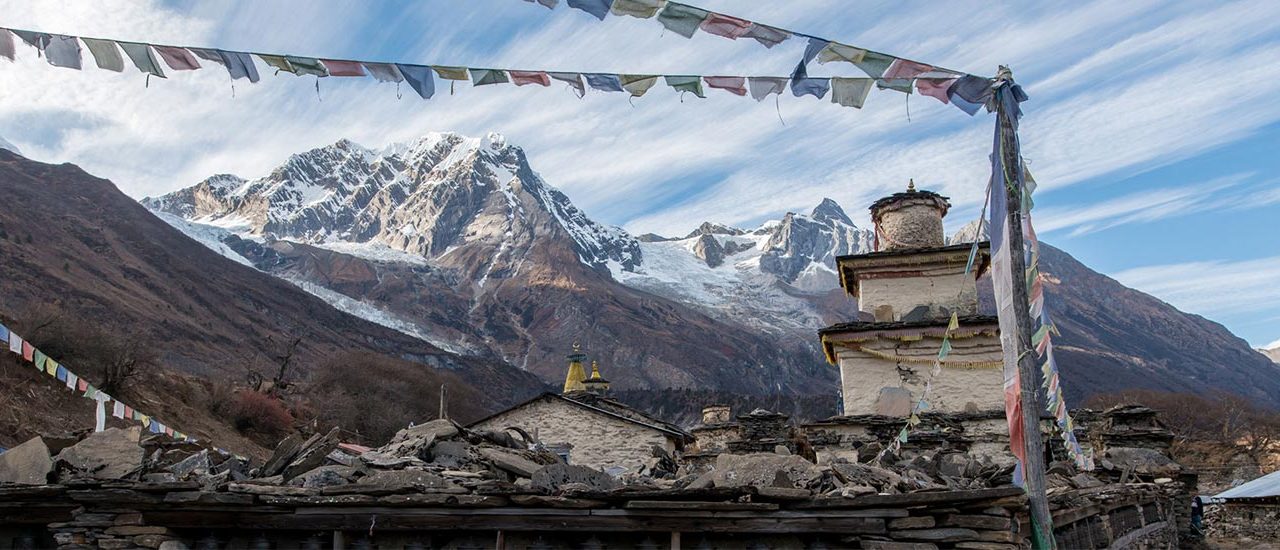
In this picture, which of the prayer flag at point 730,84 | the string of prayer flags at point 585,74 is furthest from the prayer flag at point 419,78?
the prayer flag at point 730,84

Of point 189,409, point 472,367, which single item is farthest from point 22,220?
point 189,409

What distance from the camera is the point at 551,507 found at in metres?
7.45

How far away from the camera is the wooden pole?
696 cm

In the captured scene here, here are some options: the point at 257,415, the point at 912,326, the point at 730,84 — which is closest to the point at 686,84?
the point at 730,84

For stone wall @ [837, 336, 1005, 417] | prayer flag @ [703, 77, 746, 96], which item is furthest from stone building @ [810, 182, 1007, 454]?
prayer flag @ [703, 77, 746, 96]

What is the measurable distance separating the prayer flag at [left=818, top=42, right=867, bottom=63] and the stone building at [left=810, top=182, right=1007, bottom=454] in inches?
330

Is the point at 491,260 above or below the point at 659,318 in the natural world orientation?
above

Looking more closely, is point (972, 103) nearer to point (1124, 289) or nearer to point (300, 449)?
point (300, 449)

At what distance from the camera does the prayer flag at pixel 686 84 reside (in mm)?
9492

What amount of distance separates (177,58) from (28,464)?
14.0ft

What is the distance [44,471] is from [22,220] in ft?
295

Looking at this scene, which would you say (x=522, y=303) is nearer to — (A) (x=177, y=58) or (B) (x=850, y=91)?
(A) (x=177, y=58)

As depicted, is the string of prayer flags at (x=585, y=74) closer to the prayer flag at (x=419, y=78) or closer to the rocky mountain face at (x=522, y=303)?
the prayer flag at (x=419, y=78)

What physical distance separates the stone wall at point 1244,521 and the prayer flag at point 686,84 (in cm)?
2006
